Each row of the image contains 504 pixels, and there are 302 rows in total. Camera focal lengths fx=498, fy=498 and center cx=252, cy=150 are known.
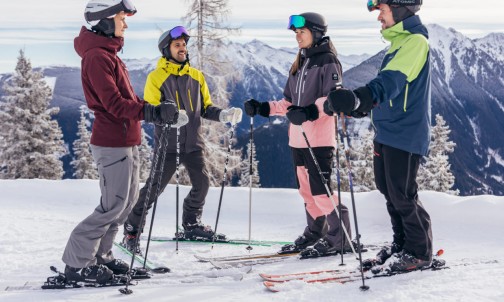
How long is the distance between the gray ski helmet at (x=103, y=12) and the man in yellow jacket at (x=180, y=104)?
62.7 inches

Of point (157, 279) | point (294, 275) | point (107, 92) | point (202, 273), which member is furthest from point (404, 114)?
point (157, 279)

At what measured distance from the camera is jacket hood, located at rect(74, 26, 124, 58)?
416cm

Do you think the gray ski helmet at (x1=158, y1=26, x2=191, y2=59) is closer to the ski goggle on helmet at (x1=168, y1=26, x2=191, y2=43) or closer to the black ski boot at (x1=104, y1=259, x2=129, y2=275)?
the ski goggle on helmet at (x1=168, y1=26, x2=191, y2=43)

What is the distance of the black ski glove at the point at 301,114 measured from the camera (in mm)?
4801

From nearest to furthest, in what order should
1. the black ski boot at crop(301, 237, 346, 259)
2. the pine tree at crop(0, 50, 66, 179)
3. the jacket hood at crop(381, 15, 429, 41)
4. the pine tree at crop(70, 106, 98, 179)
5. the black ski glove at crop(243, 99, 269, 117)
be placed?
the jacket hood at crop(381, 15, 429, 41) → the black ski boot at crop(301, 237, 346, 259) → the black ski glove at crop(243, 99, 269, 117) → the pine tree at crop(0, 50, 66, 179) → the pine tree at crop(70, 106, 98, 179)

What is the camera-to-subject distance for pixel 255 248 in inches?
242

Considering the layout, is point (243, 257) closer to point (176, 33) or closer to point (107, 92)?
point (107, 92)

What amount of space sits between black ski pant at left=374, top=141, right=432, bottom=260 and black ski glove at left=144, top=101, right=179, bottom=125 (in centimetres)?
191

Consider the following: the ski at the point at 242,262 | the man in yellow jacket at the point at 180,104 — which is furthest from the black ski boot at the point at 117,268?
the man in yellow jacket at the point at 180,104

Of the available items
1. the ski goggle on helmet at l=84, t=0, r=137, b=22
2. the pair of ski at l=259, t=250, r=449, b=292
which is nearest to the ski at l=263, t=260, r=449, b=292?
the pair of ski at l=259, t=250, r=449, b=292

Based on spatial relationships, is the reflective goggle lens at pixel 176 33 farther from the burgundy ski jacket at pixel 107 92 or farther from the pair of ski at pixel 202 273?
the pair of ski at pixel 202 273

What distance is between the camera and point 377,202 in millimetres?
7742

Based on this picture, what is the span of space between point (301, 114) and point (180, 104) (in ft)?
5.89

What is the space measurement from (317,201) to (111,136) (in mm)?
2365
